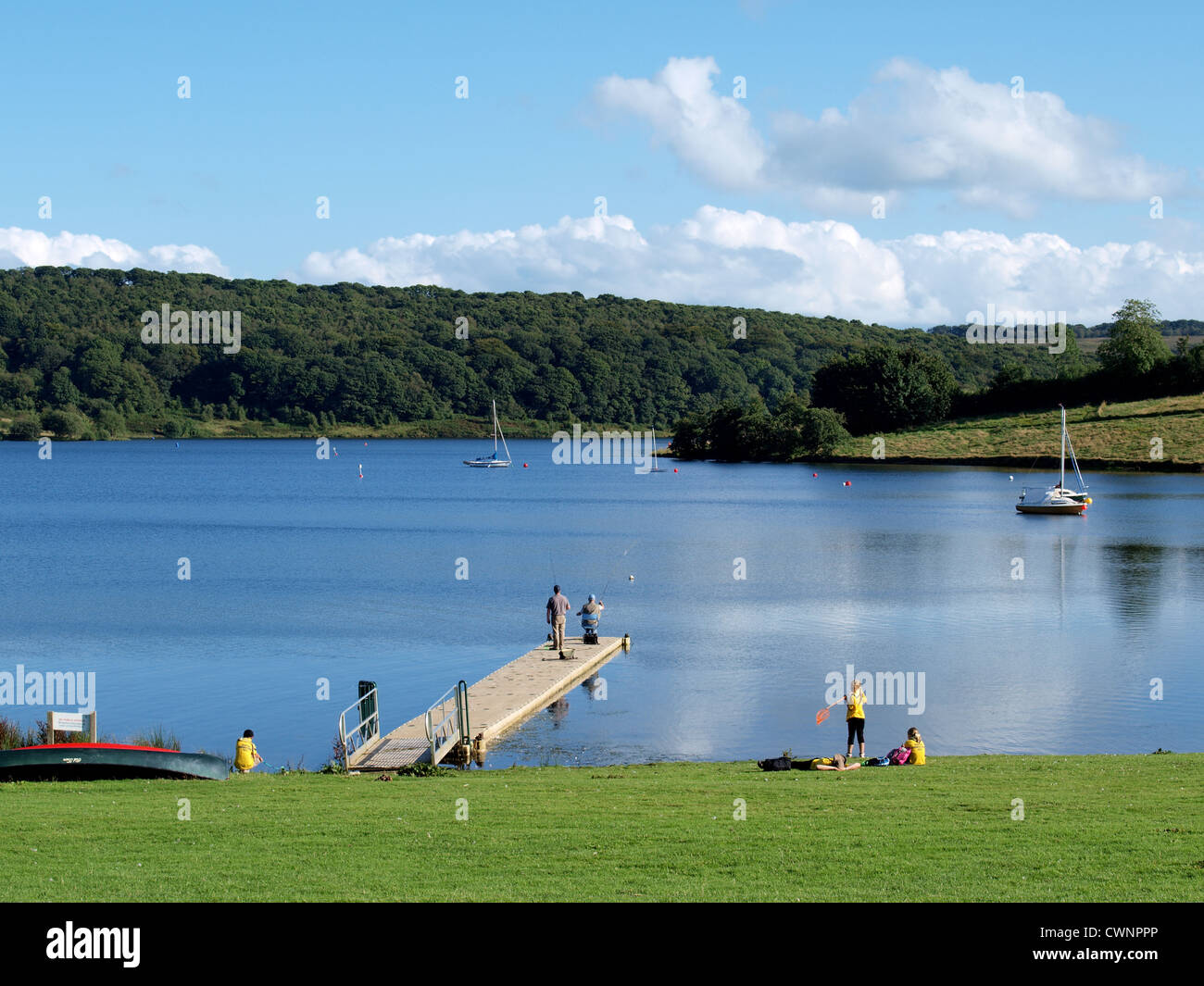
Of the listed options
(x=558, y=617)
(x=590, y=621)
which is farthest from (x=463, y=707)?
(x=590, y=621)

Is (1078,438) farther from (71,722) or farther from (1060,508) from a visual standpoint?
(71,722)

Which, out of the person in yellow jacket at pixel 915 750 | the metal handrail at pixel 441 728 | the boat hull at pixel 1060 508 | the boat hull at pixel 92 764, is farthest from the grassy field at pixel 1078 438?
the boat hull at pixel 92 764

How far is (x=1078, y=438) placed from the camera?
135875 millimetres

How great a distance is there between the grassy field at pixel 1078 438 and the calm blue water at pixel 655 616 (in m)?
32.6

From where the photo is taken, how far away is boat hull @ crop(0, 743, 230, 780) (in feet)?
61.5

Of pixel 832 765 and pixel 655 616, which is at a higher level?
pixel 832 765

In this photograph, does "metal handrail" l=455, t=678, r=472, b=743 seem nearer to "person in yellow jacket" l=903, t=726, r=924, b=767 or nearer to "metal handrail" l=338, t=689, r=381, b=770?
"metal handrail" l=338, t=689, r=381, b=770

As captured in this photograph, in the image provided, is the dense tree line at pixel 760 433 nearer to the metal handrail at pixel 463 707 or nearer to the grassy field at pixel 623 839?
the metal handrail at pixel 463 707

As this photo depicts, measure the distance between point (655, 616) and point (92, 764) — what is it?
2664 centimetres

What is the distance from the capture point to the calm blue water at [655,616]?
2738 centimetres

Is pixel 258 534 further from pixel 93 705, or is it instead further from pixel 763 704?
pixel 763 704

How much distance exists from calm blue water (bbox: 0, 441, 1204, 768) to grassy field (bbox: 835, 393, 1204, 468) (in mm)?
32583
